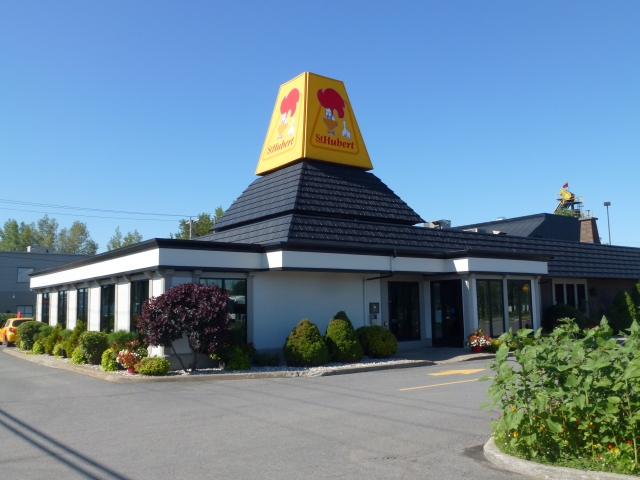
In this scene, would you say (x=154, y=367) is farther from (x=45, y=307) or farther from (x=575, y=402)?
(x=45, y=307)

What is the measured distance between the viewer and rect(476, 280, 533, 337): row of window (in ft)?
77.8

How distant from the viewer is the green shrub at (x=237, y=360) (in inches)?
712

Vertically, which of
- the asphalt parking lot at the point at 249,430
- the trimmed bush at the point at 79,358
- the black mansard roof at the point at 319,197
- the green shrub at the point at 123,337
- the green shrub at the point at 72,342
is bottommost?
the asphalt parking lot at the point at 249,430

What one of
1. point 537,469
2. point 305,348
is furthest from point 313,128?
point 537,469

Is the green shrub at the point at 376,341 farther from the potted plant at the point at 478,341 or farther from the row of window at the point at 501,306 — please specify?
the row of window at the point at 501,306

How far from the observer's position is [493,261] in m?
23.9

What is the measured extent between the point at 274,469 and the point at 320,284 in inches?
558

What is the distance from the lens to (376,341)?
20453mm

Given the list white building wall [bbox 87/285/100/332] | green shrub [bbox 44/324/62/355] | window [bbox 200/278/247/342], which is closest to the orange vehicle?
green shrub [bbox 44/324/62/355]

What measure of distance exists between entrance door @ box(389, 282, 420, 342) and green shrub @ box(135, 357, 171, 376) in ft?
32.2

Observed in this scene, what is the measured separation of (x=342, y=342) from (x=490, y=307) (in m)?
7.45

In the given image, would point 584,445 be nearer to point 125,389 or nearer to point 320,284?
point 125,389

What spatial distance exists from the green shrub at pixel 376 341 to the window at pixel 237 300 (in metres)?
3.85

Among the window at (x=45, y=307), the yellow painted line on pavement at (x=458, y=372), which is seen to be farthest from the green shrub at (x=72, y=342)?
the yellow painted line on pavement at (x=458, y=372)
